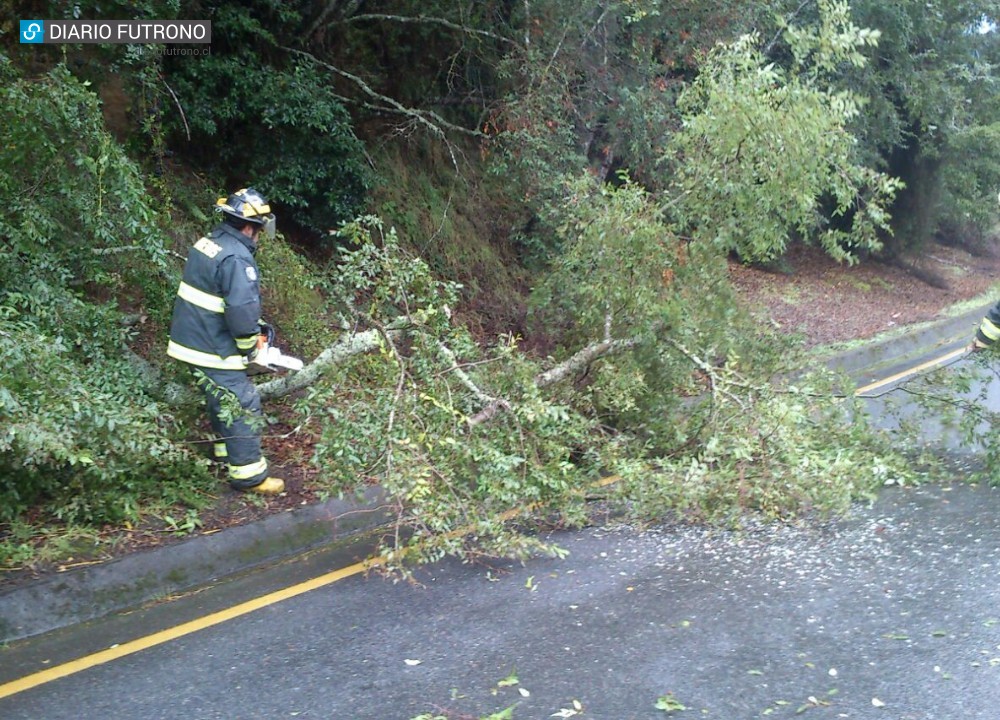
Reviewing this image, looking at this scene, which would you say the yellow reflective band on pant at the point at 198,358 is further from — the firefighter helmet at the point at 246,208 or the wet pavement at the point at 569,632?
the wet pavement at the point at 569,632

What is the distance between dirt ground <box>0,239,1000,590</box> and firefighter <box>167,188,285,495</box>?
0.30m

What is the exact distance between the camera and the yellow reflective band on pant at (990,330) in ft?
22.7

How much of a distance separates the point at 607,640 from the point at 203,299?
316 cm

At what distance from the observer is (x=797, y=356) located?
316 inches

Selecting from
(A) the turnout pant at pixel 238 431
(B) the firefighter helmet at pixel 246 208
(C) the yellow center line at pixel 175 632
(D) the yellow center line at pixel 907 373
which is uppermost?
(B) the firefighter helmet at pixel 246 208

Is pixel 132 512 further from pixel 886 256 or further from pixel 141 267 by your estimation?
pixel 886 256

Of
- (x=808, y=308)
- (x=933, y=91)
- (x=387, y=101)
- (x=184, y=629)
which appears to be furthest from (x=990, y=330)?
(x=933, y=91)

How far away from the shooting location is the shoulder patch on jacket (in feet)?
19.2

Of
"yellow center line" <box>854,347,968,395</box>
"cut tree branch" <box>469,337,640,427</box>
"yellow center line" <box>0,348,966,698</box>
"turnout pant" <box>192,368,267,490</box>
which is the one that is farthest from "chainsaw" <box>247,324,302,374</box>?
"yellow center line" <box>854,347,968,395</box>

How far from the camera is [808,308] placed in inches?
591

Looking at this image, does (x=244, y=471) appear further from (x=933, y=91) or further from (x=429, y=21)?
(x=933, y=91)

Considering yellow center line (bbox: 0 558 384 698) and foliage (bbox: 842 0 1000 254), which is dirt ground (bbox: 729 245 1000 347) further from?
yellow center line (bbox: 0 558 384 698)

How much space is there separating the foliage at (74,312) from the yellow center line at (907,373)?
23.0 ft

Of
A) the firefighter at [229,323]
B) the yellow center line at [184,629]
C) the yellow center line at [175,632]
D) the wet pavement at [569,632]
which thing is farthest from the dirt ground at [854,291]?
the yellow center line at [175,632]
